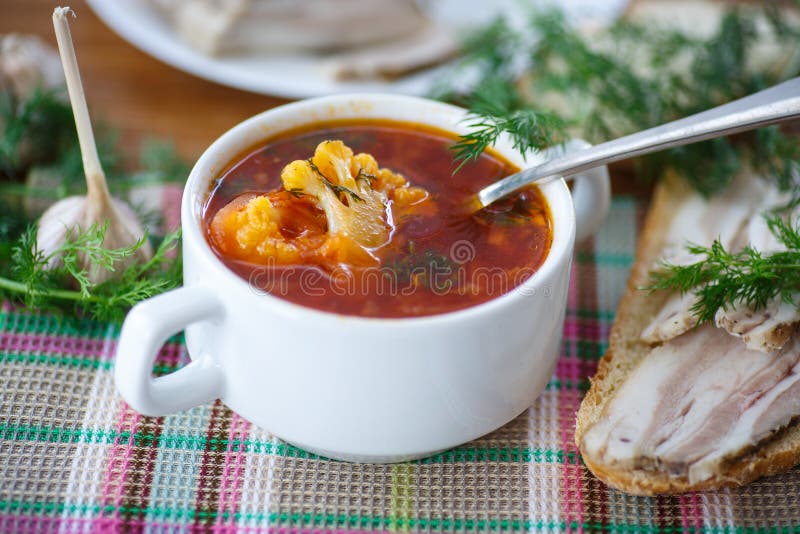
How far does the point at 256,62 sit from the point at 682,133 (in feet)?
6.99

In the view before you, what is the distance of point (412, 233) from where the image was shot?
7.17 ft

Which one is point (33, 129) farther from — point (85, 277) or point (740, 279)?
point (740, 279)

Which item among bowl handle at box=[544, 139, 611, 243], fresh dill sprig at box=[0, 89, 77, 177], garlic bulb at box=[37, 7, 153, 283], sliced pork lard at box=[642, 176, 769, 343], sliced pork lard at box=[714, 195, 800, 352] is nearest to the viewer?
sliced pork lard at box=[714, 195, 800, 352]

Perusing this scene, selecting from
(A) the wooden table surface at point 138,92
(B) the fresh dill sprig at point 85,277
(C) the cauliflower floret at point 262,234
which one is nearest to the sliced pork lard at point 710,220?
(C) the cauliflower floret at point 262,234

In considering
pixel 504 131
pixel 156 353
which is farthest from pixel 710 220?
pixel 156 353

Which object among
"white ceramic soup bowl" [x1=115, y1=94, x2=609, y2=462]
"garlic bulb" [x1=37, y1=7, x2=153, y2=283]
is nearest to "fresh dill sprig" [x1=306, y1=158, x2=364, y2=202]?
"white ceramic soup bowl" [x1=115, y1=94, x2=609, y2=462]

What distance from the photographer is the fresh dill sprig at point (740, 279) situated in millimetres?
2307

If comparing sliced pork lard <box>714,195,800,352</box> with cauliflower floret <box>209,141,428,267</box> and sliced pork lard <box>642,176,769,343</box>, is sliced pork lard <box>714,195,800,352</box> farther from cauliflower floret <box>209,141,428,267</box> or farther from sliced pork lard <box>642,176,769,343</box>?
cauliflower floret <box>209,141,428,267</box>

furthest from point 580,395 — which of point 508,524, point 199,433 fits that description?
point 199,433

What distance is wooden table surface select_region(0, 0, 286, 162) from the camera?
3545 millimetres

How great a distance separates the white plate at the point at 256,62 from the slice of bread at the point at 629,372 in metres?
1.16

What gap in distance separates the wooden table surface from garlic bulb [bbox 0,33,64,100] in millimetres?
264

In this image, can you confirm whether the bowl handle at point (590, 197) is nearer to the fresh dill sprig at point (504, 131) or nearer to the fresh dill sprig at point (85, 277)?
the fresh dill sprig at point (504, 131)

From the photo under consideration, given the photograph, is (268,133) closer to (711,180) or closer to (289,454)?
(289,454)
